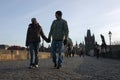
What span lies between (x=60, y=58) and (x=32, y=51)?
3.79ft

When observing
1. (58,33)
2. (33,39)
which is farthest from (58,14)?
(33,39)

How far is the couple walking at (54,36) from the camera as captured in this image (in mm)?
11330

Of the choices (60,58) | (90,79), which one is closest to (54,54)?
(60,58)

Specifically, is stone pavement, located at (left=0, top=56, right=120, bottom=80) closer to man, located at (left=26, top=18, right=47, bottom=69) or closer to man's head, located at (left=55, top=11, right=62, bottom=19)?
man, located at (left=26, top=18, right=47, bottom=69)

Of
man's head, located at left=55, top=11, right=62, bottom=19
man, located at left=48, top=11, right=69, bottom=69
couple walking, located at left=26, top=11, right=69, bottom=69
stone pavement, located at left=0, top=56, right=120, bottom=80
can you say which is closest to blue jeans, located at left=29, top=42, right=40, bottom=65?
couple walking, located at left=26, top=11, right=69, bottom=69

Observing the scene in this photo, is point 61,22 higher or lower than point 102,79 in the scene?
higher

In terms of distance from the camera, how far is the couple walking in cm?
1133

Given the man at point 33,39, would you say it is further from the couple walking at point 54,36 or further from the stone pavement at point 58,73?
the stone pavement at point 58,73

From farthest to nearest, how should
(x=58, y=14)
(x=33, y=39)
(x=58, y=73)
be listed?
(x=33, y=39), (x=58, y=14), (x=58, y=73)

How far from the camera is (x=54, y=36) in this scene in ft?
37.3

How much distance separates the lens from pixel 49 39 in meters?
11.8

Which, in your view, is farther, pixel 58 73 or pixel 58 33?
pixel 58 33

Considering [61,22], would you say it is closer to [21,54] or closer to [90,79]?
[90,79]

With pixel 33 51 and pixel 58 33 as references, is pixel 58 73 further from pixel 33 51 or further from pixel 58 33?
pixel 33 51
